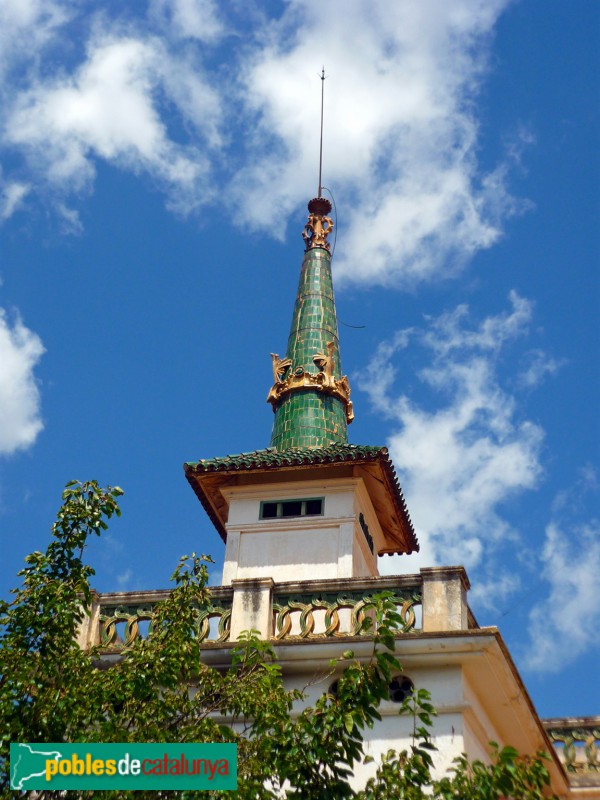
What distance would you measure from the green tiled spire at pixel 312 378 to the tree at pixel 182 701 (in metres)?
10.5

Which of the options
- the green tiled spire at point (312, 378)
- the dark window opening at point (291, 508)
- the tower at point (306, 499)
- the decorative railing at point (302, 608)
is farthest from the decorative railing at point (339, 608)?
the green tiled spire at point (312, 378)

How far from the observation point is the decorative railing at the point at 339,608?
51.0 ft

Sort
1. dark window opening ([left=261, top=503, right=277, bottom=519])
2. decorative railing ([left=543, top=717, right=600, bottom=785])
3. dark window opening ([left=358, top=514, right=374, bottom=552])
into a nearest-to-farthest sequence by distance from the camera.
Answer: decorative railing ([left=543, top=717, right=600, bottom=785]), dark window opening ([left=261, top=503, right=277, bottom=519]), dark window opening ([left=358, top=514, right=374, bottom=552])

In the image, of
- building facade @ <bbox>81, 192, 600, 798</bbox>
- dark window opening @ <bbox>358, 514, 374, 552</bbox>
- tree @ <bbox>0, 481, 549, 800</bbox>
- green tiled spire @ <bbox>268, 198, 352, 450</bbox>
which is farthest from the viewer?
green tiled spire @ <bbox>268, 198, 352, 450</bbox>

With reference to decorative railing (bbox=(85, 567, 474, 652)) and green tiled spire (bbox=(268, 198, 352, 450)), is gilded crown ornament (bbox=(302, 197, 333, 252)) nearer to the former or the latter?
green tiled spire (bbox=(268, 198, 352, 450))

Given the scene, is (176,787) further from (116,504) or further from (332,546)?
(332,546)

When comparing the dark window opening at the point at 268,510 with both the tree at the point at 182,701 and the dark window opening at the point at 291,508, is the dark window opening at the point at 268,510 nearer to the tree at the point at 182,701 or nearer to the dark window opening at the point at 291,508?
the dark window opening at the point at 291,508

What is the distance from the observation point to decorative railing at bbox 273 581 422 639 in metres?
15.5

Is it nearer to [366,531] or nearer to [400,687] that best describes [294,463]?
[366,531]

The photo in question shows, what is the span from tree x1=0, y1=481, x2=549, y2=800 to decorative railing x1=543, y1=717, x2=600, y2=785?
7.19 meters

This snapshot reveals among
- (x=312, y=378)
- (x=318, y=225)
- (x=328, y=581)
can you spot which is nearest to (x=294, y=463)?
(x=312, y=378)

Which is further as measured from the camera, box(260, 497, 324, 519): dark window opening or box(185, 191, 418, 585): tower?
box(260, 497, 324, 519): dark window opening

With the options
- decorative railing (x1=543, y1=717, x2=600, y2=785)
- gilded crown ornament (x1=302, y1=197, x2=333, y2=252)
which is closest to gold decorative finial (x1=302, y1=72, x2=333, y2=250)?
gilded crown ornament (x1=302, y1=197, x2=333, y2=252)

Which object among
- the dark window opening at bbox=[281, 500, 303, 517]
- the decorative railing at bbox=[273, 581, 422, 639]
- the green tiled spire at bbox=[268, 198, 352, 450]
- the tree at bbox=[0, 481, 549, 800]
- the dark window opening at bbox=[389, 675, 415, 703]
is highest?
the green tiled spire at bbox=[268, 198, 352, 450]
